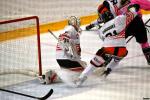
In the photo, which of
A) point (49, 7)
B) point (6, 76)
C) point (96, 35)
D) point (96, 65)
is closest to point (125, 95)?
point (96, 65)

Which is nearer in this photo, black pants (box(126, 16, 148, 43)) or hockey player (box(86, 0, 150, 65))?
hockey player (box(86, 0, 150, 65))

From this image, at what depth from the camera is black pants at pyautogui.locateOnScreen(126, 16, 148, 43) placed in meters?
3.82

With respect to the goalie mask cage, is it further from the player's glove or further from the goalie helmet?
the player's glove

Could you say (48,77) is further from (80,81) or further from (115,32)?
(115,32)

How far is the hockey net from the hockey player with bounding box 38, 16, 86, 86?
0.23 m

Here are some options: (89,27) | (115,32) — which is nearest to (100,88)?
(115,32)

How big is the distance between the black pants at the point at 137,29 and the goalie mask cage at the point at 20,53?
0.80 m

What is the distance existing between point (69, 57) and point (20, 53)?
812 mm

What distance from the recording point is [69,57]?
3.52 m

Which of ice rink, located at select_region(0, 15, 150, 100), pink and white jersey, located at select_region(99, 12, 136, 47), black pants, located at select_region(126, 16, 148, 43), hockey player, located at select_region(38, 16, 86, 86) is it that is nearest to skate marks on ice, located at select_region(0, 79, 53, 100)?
ice rink, located at select_region(0, 15, 150, 100)

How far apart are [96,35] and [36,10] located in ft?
3.29

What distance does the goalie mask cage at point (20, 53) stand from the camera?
3.88 m

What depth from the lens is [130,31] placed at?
12.6ft

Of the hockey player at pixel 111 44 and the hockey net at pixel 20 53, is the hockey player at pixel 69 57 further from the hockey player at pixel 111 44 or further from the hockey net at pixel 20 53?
the hockey net at pixel 20 53
